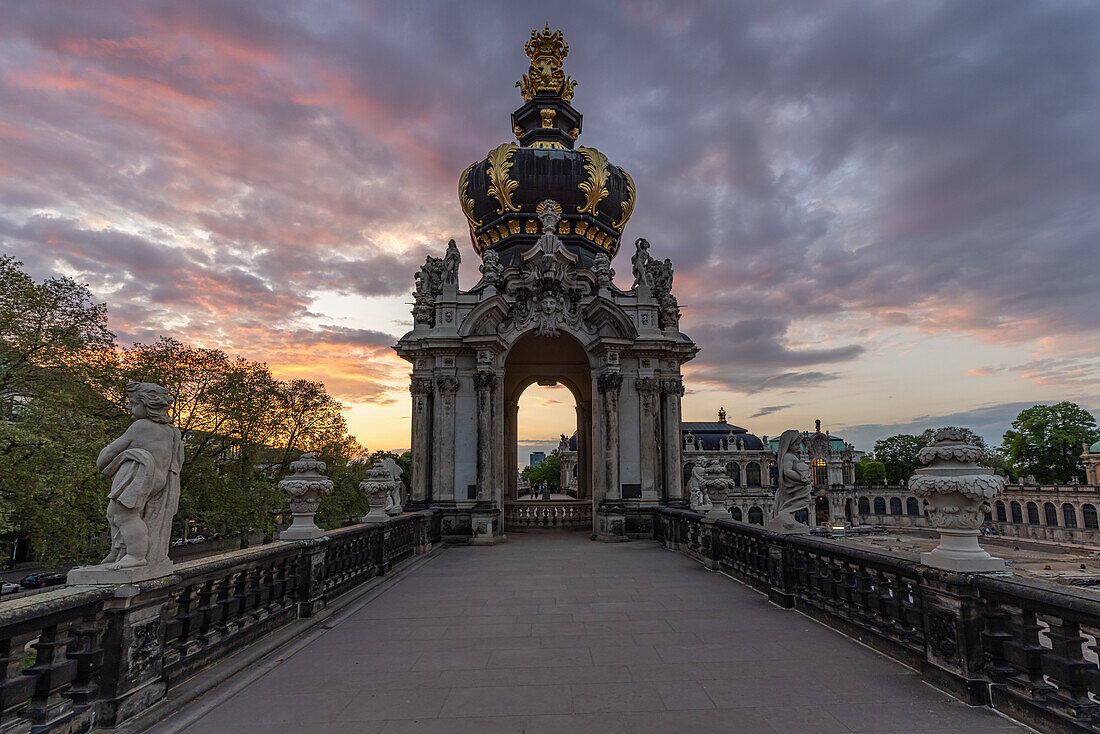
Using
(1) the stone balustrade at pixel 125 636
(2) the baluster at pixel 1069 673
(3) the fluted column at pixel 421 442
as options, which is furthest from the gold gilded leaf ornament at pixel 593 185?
(2) the baluster at pixel 1069 673

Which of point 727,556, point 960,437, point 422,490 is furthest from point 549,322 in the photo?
point 960,437

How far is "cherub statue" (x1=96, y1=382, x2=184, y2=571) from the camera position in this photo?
508 cm

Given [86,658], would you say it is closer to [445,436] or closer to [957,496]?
[957,496]

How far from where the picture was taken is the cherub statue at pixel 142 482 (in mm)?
5082

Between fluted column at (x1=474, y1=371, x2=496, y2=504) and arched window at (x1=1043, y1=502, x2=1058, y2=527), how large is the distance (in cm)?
8107

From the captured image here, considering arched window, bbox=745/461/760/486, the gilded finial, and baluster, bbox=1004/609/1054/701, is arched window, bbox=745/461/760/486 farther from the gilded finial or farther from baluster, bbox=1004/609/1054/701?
baluster, bbox=1004/609/1054/701

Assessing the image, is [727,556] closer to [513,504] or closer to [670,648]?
[670,648]

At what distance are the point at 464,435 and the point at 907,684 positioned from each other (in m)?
15.1

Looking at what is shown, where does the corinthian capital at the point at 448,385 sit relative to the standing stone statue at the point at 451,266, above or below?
below

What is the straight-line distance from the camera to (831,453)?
304ft

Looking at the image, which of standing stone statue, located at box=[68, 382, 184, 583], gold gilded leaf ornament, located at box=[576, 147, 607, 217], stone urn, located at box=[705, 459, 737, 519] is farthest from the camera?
gold gilded leaf ornament, located at box=[576, 147, 607, 217]

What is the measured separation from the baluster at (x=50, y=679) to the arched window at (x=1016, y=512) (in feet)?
314

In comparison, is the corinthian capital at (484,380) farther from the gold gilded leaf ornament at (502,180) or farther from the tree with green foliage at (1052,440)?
the tree with green foliage at (1052,440)

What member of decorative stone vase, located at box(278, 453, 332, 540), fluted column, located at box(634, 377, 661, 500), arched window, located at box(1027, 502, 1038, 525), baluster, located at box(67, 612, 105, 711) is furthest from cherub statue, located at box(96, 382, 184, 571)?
arched window, located at box(1027, 502, 1038, 525)
